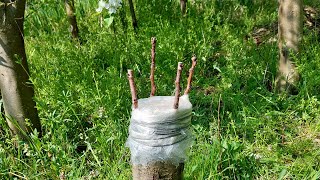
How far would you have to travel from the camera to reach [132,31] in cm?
407

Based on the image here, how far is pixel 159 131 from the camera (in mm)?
1334

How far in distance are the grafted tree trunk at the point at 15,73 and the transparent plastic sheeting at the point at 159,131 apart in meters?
1.29

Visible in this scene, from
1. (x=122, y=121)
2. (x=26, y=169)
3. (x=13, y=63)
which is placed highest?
(x=13, y=63)

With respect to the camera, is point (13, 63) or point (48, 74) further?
point (48, 74)

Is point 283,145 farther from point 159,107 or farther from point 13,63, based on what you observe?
point 13,63

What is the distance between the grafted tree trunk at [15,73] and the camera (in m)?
2.37

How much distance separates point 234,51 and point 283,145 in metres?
1.22

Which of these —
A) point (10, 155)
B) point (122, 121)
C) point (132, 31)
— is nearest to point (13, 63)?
point (10, 155)

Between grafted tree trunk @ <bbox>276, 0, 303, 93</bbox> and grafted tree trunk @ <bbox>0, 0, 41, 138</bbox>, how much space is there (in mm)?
1902

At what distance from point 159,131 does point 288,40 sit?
2186mm

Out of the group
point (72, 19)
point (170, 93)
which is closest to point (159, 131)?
point (170, 93)

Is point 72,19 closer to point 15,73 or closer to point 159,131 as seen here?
point 15,73

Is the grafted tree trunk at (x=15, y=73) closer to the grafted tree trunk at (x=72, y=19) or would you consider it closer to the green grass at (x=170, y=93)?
the green grass at (x=170, y=93)

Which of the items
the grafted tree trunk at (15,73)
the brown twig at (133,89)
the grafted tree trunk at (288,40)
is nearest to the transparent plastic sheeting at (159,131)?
the brown twig at (133,89)
